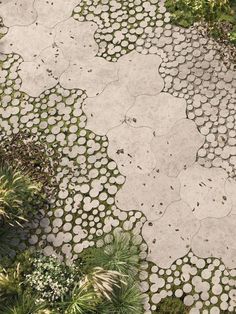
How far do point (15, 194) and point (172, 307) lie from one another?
206 cm

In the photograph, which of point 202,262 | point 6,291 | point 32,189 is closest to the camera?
point 6,291

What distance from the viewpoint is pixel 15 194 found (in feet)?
17.2

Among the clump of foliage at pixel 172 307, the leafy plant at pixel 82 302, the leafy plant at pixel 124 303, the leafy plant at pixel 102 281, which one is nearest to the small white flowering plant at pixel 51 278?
the leafy plant at pixel 82 302

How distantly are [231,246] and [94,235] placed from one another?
149cm

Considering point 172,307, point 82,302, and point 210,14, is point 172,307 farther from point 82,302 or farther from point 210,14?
point 210,14

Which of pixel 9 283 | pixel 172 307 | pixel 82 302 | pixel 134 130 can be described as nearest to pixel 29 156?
pixel 134 130

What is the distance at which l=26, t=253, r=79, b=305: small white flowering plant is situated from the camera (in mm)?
4828

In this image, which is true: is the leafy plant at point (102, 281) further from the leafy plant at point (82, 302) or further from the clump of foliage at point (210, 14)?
the clump of foliage at point (210, 14)

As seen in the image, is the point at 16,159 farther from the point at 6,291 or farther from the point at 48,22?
the point at 48,22

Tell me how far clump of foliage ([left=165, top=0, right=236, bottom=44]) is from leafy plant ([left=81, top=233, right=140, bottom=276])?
9.89ft

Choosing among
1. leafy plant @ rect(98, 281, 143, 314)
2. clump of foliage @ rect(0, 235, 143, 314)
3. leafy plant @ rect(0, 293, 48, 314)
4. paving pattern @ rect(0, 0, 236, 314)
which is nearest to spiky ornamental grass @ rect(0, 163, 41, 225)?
paving pattern @ rect(0, 0, 236, 314)

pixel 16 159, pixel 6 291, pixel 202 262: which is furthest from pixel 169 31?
pixel 6 291

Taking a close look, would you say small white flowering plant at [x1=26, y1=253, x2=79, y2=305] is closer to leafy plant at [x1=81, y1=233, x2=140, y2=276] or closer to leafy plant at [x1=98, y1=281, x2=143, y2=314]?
leafy plant at [x1=81, y1=233, x2=140, y2=276]

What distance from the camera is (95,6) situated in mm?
6824
